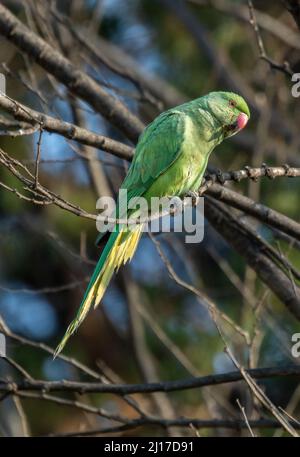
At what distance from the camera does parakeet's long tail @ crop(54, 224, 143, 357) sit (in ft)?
16.3

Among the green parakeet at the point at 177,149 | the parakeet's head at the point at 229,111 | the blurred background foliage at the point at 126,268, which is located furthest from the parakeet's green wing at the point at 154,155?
the blurred background foliage at the point at 126,268

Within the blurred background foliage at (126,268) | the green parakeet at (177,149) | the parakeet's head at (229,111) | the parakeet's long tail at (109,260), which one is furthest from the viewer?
the blurred background foliage at (126,268)

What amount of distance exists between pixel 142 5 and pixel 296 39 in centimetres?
222

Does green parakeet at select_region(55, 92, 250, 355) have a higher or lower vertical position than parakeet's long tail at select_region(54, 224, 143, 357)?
higher

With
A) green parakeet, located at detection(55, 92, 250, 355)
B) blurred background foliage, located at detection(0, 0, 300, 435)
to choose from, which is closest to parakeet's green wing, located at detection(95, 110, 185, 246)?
green parakeet, located at detection(55, 92, 250, 355)

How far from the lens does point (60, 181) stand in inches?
347

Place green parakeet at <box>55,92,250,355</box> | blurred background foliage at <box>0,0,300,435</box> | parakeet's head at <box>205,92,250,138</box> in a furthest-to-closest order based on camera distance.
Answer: blurred background foliage at <box>0,0,300,435</box>, parakeet's head at <box>205,92,250,138</box>, green parakeet at <box>55,92,250,355</box>

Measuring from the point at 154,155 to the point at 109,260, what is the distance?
0.97m

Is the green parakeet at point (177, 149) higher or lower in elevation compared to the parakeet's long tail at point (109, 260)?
higher

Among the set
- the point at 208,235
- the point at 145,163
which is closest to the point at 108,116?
the point at 145,163

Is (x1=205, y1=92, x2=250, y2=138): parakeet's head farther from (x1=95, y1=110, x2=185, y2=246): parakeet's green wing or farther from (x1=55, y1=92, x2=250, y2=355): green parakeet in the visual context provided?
(x1=95, y1=110, x2=185, y2=246): parakeet's green wing

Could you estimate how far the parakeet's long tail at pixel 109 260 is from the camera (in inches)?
196

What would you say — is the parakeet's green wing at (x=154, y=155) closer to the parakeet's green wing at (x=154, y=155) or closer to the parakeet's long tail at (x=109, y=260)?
the parakeet's green wing at (x=154, y=155)

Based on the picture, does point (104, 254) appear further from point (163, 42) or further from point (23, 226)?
point (163, 42)
